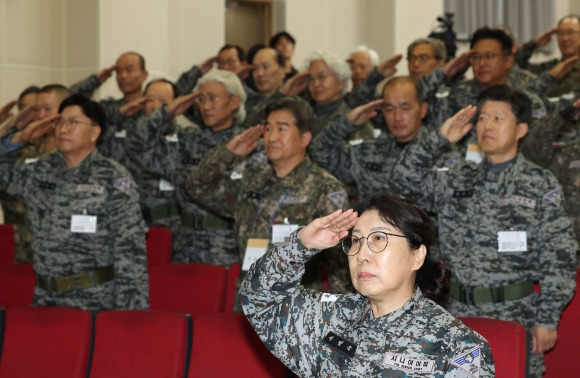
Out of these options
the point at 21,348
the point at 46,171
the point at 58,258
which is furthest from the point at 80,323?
the point at 46,171

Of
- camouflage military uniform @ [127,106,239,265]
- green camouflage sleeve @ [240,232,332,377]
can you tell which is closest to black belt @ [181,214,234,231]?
camouflage military uniform @ [127,106,239,265]

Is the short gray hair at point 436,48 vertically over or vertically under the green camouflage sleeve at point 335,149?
over

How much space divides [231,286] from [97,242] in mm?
640

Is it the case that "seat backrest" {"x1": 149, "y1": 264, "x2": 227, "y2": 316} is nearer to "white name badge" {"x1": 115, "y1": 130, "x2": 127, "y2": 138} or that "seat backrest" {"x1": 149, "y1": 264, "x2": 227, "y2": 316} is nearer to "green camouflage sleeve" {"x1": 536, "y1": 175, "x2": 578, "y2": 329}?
"green camouflage sleeve" {"x1": 536, "y1": 175, "x2": 578, "y2": 329}

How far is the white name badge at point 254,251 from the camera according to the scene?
3.73m

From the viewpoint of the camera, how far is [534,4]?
11.6 metres

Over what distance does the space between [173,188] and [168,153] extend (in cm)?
41

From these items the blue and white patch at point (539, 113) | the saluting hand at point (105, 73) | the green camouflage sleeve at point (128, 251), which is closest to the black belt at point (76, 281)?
the green camouflage sleeve at point (128, 251)

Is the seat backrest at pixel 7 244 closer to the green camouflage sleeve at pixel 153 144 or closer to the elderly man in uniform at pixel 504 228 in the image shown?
the green camouflage sleeve at pixel 153 144

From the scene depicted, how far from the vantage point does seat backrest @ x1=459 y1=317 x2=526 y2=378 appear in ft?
8.95

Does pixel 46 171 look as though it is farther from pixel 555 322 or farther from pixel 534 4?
pixel 534 4

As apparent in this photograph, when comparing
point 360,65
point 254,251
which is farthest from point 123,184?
point 360,65

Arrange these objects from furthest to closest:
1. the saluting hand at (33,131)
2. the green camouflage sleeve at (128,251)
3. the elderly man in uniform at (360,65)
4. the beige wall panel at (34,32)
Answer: the beige wall panel at (34,32) < the elderly man in uniform at (360,65) < the saluting hand at (33,131) < the green camouflage sleeve at (128,251)

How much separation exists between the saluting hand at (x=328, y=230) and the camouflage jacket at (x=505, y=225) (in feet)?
4.47
